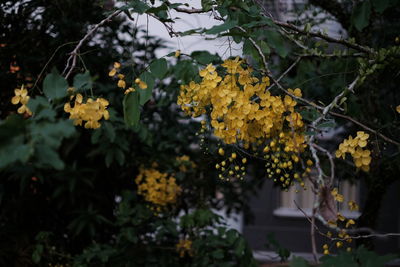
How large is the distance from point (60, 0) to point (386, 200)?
5932mm

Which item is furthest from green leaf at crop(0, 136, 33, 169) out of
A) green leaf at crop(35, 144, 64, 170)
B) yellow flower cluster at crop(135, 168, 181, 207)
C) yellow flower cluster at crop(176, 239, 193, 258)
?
yellow flower cluster at crop(135, 168, 181, 207)

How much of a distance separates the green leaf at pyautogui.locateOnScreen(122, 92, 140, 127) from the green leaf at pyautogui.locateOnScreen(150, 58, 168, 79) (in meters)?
0.09

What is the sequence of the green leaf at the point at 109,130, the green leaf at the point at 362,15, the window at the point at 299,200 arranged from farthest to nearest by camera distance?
1. the window at the point at 299,200
2. the green leaf at the point at 109,130
3. the green leaf at the point at 362,15

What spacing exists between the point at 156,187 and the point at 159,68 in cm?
182

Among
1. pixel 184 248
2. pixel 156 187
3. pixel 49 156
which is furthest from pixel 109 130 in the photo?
pixel 49 156

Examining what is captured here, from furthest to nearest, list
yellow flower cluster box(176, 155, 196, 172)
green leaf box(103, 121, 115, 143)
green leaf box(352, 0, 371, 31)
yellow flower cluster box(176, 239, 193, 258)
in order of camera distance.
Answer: yellow flower cluster box(176, 155, 196, 172) < yellow flower cluster box(176, 239, 193, 258) < green leaf box(103, 121, 115, 143) < green leaf box(352, 0, 371, 31)

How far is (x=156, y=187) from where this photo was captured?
11.0 ft

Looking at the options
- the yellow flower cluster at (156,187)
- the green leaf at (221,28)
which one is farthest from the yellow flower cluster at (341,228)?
the yellow flower cluster at (156,187)

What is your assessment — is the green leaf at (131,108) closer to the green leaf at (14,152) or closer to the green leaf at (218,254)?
the green leaf at (14,152)

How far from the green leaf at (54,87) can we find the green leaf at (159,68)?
41 cm

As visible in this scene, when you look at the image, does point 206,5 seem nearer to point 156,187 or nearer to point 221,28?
point 221,28

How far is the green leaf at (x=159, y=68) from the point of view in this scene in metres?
1.61

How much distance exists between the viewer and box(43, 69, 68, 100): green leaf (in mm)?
1218

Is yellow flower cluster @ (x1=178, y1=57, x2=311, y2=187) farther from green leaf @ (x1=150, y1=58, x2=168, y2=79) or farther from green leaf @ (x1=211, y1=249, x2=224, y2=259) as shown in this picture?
green leaf @ (x1=211, y1=249, x2=224, y2=259)
